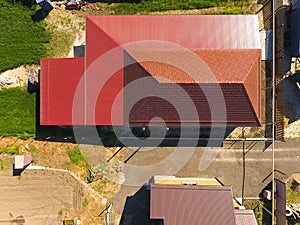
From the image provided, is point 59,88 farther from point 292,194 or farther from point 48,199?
point 292,194

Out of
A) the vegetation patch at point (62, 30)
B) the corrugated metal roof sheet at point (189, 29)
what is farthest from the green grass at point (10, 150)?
the corrugated metal roof sheet at point (189, 29)

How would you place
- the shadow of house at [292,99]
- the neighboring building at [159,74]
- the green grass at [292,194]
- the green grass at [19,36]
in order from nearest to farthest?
1. the neighboring building at [159,74]
2. the green grass at [19,36]
3. the shadow of house at [292,99]
4. the green grass at [292,194]

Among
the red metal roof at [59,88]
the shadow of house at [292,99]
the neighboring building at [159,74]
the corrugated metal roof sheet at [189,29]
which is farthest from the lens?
the shadow of house at [292,99]

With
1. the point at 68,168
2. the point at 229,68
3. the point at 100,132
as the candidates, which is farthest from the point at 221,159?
the point at 68,168

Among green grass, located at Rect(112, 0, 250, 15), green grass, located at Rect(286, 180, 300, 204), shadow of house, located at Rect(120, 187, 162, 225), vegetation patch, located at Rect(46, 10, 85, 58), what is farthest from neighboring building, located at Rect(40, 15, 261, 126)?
green grass, located at Rect(286, 180, 300, 204)

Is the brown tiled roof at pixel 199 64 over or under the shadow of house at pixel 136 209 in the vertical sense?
over

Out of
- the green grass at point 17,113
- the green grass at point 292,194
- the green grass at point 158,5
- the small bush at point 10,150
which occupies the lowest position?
the green grass at point 292,194

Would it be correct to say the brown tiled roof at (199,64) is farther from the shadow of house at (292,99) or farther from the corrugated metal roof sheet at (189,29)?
the shadow of house at (292,99)

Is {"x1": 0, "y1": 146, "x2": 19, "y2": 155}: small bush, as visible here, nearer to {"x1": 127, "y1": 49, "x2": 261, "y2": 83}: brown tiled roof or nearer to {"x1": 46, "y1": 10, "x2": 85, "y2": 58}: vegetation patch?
{"x1": 46, "y1": 10, "x2": 85, "y2": 58}: vegetation patch
